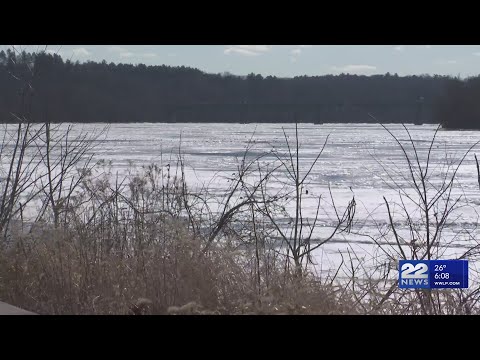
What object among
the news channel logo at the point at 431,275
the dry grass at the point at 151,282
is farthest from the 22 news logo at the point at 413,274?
the dry grass at the point at 151,282

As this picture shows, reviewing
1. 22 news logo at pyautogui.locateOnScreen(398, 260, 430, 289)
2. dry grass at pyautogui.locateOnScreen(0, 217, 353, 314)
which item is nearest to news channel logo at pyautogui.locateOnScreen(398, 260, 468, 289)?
22 news logo at pyautogui.locateOnScreen(398, 260, 430, 289)

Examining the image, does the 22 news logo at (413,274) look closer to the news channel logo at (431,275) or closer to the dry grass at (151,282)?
the news channel logo at (431,275)

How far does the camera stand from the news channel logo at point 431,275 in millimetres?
6047

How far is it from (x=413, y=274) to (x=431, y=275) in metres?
0.16

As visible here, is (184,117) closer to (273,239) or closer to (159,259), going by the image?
(273,239)

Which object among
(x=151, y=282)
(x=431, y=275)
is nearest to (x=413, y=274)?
(x=431, y=275)

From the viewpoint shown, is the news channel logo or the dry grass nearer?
the dry grass

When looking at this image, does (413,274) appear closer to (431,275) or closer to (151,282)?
(431,275)

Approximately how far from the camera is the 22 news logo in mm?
6039

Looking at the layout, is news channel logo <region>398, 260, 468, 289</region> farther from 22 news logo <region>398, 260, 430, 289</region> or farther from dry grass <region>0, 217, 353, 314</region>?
dry grass <region>0, 217, 353, 314</region>

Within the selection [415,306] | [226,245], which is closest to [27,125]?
[226,245]

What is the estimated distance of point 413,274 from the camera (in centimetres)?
622

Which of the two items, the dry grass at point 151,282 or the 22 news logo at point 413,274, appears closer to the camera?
the dry grass at point 151,282
